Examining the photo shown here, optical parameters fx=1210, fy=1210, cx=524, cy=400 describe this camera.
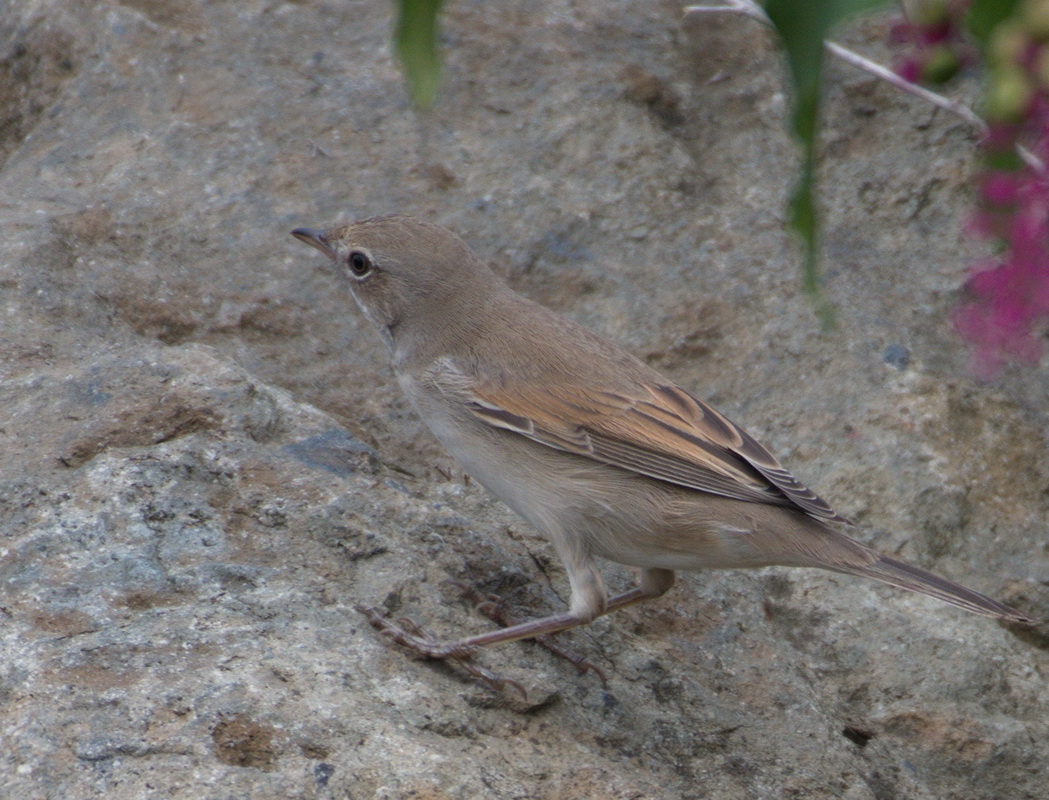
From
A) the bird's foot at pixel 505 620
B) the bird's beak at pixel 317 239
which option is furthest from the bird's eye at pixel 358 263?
the bird's foot at pixel 505 620

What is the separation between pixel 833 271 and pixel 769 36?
161 cm

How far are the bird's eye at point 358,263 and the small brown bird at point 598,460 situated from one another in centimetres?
25

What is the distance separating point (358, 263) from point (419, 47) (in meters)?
4.04

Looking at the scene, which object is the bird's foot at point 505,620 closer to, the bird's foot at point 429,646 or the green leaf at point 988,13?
the bird's foot at point 429,646

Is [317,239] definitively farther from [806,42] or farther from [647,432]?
[806,42]

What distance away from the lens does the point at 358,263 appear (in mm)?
5219

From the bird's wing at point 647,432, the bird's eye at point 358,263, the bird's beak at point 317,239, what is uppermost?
the bird's beak at point 317,239

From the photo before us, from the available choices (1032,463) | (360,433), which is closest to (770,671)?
(1032,463)

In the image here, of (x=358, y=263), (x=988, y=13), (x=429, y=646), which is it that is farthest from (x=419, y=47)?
(x=358, y=263)

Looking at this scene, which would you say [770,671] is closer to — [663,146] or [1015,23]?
[663,146]

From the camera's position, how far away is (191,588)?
3.72 metres

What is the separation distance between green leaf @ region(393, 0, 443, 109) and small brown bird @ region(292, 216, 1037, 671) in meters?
2.88

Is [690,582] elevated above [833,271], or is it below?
below

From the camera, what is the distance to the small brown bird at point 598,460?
4.32m
